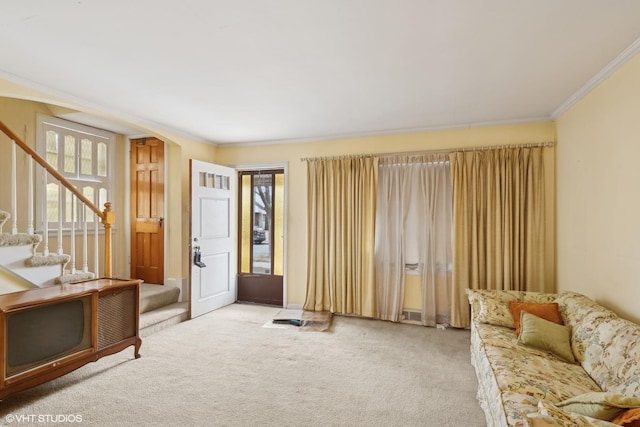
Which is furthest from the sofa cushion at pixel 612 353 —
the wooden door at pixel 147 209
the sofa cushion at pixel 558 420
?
the wooden door at pixel 147 209

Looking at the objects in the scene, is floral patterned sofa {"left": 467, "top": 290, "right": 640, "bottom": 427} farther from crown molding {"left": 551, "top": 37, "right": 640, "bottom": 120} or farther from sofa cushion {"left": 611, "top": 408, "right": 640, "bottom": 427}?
crown molding {"left": 551, "top": 37, "right": 640, "bottom": 120}

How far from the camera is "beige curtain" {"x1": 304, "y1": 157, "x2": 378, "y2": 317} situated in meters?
4.26

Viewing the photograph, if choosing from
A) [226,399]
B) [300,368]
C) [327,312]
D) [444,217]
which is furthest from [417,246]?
[226,399]

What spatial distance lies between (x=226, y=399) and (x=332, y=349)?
1.25m

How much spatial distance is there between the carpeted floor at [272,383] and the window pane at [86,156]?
8.49 ft

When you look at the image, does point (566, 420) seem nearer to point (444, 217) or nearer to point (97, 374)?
point (444, 217)

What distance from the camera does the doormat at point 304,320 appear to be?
Result: 394cm

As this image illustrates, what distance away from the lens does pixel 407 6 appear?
5.67 feet

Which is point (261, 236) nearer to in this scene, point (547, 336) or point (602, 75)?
point (547, 336)

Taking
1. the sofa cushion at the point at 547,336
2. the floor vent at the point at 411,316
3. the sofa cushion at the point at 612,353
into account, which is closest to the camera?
the sofa cushion at the point at 612,353

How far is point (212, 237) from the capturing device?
14.8 ft

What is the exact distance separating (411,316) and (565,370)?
215cm

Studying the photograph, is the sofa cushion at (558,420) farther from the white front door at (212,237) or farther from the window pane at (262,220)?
the window pane at (262,220)

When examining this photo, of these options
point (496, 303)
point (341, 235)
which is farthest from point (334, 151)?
point (496, 303)
